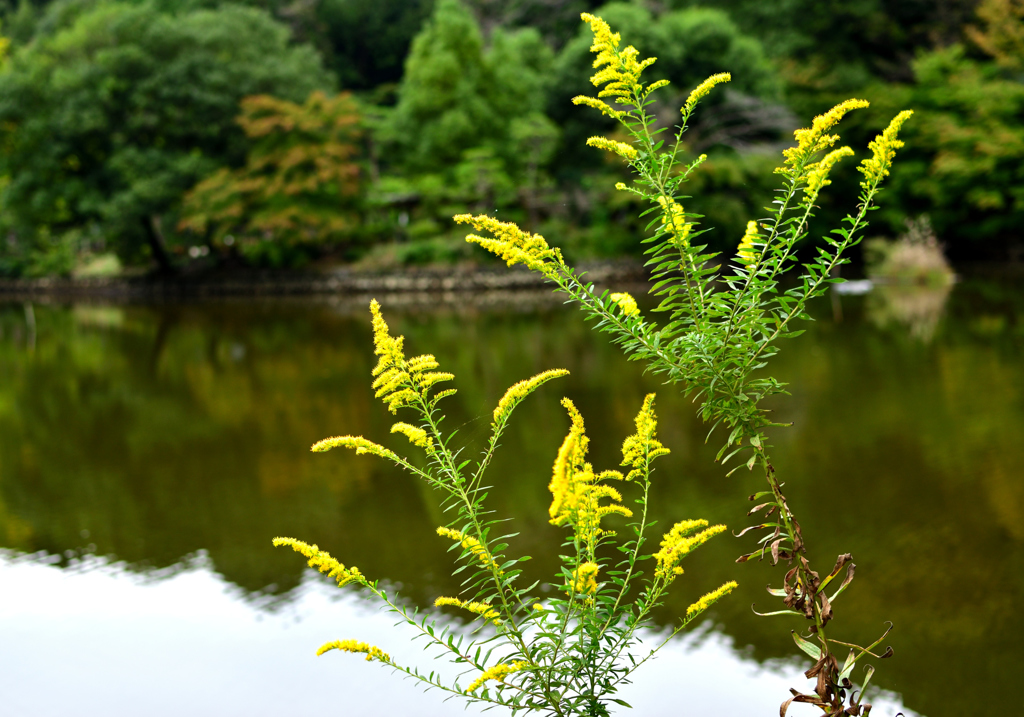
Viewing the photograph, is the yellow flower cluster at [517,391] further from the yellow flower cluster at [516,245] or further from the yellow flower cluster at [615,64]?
the yellow flower cluster at [615,64]

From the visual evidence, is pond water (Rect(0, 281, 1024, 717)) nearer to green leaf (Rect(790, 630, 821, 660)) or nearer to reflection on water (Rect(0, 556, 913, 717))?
reflection on water (Rect(0, 556, 913, 717))

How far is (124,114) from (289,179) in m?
3.78

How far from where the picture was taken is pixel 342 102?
1595cm

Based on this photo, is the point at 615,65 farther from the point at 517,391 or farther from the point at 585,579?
the point at 585,579

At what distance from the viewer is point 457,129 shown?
16500 mm

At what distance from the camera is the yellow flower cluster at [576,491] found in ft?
4.25

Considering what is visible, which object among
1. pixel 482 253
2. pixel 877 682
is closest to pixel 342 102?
pixel 482 253

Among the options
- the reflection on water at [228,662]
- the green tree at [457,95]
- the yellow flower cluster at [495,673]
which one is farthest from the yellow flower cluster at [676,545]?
the green tree at [457,95]

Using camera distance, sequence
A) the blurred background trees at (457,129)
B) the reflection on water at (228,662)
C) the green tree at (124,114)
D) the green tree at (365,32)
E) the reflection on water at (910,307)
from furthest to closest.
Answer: the green tree at (365,32) < the green tree at (124,114) < the blurred background trees at (457,129) < the reflection on water at (910,307) < the reflection on water at (228,662)

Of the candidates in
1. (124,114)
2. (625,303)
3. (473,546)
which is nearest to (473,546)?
(473,546)

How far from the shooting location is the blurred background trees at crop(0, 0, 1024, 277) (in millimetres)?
14742

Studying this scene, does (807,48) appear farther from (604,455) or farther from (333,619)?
(333,619)

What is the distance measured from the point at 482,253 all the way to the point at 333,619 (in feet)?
44.8

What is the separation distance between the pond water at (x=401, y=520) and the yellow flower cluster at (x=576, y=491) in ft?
2.66
